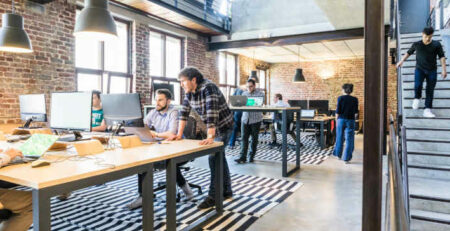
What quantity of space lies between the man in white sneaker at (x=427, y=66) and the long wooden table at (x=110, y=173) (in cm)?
354

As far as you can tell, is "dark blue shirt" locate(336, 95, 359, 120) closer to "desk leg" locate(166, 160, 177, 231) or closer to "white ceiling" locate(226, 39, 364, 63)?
A: "desk leg" locate(166, 160, 177, 231)

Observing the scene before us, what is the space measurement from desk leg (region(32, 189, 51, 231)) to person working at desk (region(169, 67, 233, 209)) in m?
1.42

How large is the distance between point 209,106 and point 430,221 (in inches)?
92.9

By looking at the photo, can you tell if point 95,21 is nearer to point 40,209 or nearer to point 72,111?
point 72,111

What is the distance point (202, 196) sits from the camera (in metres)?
3.44

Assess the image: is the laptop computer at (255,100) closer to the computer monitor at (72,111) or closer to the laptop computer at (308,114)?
the laptop computer at (308,114)

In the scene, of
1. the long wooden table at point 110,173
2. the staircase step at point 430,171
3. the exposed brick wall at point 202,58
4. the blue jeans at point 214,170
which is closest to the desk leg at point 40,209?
the long wooden table at point 110,173

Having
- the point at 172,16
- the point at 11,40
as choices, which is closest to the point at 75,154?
the point at 11,40

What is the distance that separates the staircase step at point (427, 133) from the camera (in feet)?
13.8

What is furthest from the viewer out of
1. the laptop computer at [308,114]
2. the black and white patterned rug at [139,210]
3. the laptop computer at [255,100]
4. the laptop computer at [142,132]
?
the laptop computer at [308,114]

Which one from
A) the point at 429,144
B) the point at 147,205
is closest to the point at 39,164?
the point at 147,205

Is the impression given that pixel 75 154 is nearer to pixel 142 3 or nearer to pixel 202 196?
pixel 202 196

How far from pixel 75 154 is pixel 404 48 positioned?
6.55 metres

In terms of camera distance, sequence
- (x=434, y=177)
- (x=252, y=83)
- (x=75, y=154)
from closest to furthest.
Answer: (x=75, y=154), (x=434, y=177), (x=252, y=83)
